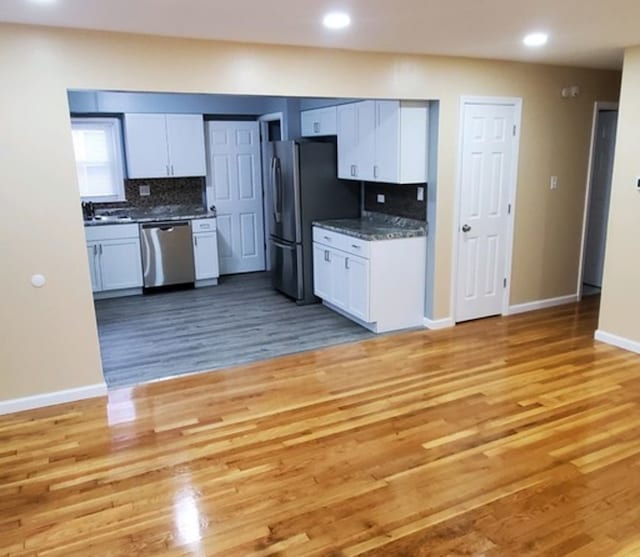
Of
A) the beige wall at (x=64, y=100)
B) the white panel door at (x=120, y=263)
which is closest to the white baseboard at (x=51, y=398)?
the beige wall at (x=64, y=100)

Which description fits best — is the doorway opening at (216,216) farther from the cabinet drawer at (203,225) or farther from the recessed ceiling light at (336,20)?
the recessed ceiling light at (336,20)

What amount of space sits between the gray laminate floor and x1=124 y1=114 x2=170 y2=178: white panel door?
4.79 feet

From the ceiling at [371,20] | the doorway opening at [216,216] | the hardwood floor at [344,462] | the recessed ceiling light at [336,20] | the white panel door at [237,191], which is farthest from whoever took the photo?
the white panel door at [237,191]

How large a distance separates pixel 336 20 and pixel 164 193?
4248 mm

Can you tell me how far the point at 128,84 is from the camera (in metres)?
3.42

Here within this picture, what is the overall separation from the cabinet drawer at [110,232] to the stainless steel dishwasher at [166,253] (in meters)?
0.10

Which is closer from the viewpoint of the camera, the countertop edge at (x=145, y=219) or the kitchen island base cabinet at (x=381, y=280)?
the kitchen island base cabinet at (x=381, y=280)

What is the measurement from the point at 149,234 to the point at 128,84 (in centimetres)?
296

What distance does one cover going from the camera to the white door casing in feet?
15.6

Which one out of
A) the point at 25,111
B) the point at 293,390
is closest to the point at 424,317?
the point at 293,390

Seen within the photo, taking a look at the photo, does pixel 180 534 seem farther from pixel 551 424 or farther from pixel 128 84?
pixel 128 84

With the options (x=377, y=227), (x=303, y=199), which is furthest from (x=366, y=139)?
(x=303, y=199)

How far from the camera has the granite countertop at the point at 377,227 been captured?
4.72 metres

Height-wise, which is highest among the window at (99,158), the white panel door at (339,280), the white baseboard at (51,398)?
the window at (99,158)
